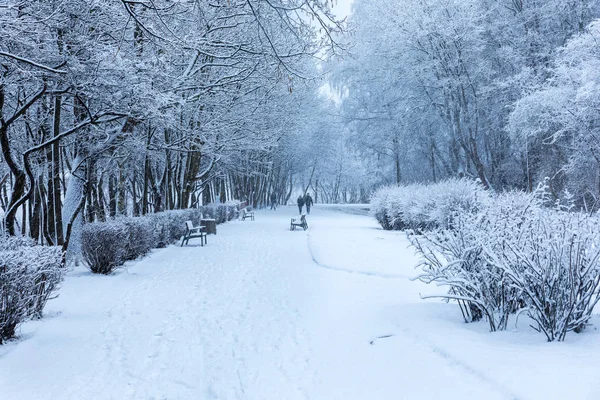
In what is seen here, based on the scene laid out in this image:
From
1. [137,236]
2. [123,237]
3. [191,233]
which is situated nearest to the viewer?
[123,237]

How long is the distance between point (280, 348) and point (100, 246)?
5929mm

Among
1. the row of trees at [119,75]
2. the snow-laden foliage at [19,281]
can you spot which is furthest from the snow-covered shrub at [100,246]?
the snow-laden foliage at [19,281]

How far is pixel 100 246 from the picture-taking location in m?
9.20

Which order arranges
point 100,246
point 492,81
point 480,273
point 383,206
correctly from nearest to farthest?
point 480,273 → point 100,246 → point 383,206 → point 492,81

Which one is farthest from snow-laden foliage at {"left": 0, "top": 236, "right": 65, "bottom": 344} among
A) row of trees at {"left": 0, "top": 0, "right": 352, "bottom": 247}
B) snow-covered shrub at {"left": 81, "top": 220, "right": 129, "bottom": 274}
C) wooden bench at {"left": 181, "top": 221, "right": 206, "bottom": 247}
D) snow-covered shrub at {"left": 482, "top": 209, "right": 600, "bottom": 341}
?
wooden bench at {"left": 181, "top": 221, "right": 206, "bottom": 247}

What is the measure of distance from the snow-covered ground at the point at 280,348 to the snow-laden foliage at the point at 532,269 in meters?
0.26

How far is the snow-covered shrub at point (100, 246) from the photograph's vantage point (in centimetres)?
913

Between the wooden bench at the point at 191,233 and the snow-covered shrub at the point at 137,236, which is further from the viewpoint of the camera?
the wooden bench at the point at 191,233

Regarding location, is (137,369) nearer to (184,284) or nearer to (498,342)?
(498,342)

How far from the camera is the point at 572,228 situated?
13.9 ft

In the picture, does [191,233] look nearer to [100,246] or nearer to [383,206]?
[100,246]

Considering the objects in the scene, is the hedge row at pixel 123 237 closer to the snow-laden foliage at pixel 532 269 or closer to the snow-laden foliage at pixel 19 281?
the snow-laden foliage at pixel 19 281

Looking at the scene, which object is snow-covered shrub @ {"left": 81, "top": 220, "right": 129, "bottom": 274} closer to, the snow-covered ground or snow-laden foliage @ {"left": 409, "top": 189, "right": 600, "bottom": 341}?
the snow-covered ground

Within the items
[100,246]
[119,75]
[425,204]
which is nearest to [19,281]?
[119,75]
